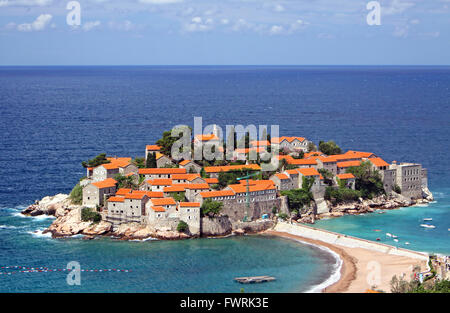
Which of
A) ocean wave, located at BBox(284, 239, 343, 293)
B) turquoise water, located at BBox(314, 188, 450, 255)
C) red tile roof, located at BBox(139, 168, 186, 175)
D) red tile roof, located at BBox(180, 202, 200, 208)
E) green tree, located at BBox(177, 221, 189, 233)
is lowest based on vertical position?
ocean wave, located at BBox(284, 239, 343, 293)

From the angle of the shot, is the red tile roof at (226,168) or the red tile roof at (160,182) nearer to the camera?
the red tile roof at (160,182)

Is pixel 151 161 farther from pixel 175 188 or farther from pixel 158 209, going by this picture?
pixel 158 209

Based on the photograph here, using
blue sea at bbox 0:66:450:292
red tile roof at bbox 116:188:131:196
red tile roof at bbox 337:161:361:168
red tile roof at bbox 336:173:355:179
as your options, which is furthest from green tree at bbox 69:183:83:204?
red tile roof at bbox 337:161:361:168

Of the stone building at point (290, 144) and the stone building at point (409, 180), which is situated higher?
the stone building at point (290, 144)

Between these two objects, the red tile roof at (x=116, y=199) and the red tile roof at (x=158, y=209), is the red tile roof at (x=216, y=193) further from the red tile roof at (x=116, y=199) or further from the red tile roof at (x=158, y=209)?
the red tile roof at (x=116, y=199)

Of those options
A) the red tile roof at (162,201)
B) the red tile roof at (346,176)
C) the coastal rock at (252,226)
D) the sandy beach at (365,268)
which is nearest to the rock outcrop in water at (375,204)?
the red tile roof at (346,176)

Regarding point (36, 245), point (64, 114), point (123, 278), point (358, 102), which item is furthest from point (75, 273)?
point (358, 102)

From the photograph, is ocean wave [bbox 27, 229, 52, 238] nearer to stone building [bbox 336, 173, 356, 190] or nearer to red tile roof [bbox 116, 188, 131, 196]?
red tile roof [bbox 116, 188, 131, 196]

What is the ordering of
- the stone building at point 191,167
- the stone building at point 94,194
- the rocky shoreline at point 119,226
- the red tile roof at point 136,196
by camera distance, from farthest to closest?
the stone building at point 191,167 < the stone building at point 94,194 < the red tile roof at point 136,196 < the rocky shoreline at point 119,226
